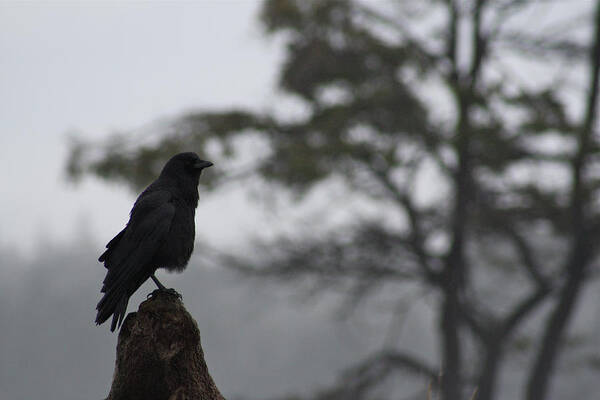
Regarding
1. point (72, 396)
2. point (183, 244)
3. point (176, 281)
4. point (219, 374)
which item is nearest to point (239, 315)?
point (176, 281)

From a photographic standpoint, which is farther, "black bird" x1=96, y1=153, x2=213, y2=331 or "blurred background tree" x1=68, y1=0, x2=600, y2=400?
"blurred background tree" x1=68, y1=0, x2=600, y2=400

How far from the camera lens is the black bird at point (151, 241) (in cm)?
333

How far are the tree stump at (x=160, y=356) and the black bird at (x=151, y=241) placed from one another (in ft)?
0.42

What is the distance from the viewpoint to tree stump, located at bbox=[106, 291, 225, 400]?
127 inches

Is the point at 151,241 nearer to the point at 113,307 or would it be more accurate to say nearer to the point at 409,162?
the point at 113,307

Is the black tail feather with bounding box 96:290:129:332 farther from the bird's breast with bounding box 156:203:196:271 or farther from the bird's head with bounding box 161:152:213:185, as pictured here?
the bird's head with bounding box 161:152:213:185

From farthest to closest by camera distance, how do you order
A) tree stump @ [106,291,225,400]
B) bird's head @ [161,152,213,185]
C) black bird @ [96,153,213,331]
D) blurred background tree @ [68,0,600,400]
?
blurred background tree @ [68,0,600,400] → bird's head @ [161,152,213,185] → black bird @ [96,153,213,331] → tree stump @ [106,291,225,400]

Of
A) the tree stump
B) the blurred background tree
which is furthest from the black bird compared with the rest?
the blurred background tree

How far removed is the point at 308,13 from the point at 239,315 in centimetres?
3424

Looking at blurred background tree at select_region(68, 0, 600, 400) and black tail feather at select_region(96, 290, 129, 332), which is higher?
blurred background tree at select_region(68, 0, 600, 400)

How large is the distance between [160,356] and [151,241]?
628 millimetres

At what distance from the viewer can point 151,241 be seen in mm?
3512

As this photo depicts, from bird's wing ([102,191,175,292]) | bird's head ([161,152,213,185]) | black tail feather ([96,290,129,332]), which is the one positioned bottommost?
black tail feather ([96,290,129,332])

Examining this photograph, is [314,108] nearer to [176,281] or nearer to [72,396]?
[176,281]
